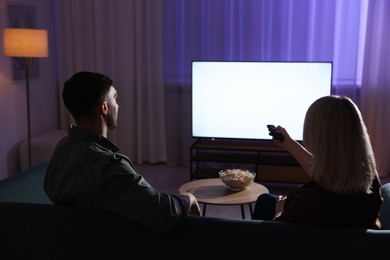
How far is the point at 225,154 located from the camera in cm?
516

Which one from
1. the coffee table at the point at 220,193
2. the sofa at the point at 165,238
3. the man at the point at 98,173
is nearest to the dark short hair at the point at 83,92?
the man at the point at 98,173

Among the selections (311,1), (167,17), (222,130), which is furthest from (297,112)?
(167,17)

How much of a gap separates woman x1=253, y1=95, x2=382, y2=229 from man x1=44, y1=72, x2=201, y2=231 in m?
0.48

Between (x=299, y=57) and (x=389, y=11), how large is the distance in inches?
38.1

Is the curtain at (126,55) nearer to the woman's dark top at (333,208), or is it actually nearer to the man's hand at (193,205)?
the man's hand at (193,205)

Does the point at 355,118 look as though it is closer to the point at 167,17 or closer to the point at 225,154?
the point at 225,154

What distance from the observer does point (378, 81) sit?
5129 mm

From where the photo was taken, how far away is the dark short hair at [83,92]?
2.01 metres

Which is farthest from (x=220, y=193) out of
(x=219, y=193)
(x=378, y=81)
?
(x=378, y=81)

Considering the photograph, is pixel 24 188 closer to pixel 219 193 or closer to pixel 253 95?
pixel 219 193

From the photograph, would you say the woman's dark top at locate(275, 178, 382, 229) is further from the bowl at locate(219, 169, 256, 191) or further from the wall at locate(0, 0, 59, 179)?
the wall at locate(0, 0, 59, 179)

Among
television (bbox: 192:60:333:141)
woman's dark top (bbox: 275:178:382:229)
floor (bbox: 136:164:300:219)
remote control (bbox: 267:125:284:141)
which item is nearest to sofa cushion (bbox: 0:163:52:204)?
remote control (bbox: 267:125:284:141)

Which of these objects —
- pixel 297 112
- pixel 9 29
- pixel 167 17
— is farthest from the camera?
pixel 167 17

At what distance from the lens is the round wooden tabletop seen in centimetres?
311
